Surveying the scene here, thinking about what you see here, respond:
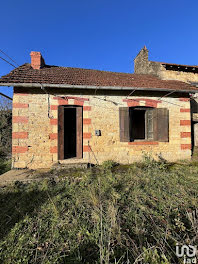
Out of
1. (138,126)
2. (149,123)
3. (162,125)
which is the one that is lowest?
(162,125)

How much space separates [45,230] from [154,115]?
222 inches

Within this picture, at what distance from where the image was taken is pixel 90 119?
16.3 ft

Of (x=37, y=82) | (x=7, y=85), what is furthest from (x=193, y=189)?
(x=7, y=85)

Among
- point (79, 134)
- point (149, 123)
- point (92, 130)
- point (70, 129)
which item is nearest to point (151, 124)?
point (149, 123)

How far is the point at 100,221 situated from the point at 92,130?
344 cm

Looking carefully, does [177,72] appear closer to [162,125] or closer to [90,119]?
[162,125]

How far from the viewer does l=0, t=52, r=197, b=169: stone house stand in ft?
14.9

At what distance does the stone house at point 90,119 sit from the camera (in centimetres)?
455

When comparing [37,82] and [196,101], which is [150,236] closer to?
[37,82]

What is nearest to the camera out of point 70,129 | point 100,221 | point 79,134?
point 100,221

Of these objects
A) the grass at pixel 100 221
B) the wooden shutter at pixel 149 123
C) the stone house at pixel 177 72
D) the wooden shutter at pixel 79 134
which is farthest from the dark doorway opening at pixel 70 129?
the stone house at pixel 177 72

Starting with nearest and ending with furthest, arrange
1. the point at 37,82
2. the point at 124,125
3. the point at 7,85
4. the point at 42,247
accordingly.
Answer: the point at 42,247 → the point at 7,85 → the point at 37,82 → the point at 124,125

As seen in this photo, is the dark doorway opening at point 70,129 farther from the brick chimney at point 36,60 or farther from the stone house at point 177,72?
the stone house at point 177,72

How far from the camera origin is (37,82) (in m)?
4.48
